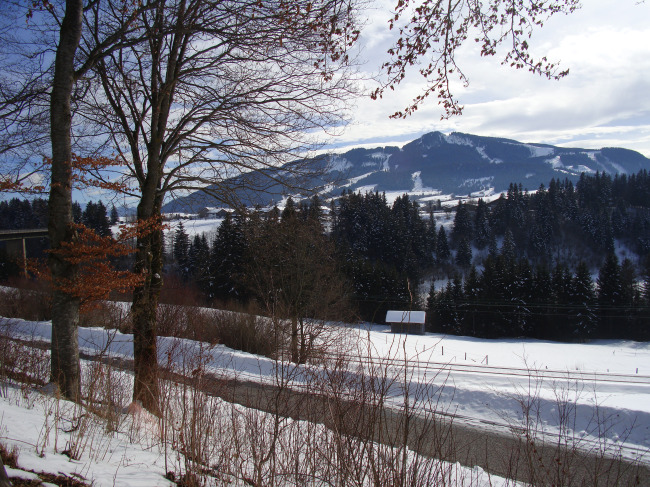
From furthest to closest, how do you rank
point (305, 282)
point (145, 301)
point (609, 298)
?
point (609, 298) < point (305, 282) < point (145, 301)

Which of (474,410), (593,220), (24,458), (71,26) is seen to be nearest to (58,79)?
(71,26)

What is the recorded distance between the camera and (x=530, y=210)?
93.1m

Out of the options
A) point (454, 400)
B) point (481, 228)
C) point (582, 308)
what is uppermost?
point (481, 228)

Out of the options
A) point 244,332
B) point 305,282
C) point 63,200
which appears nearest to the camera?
point 63,200

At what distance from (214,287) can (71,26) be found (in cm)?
3988

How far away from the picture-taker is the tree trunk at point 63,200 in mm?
5652

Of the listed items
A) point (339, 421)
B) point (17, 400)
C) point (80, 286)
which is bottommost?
point (17, 400)

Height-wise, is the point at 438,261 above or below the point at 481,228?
below

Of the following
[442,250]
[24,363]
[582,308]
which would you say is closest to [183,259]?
Result: [24,363]

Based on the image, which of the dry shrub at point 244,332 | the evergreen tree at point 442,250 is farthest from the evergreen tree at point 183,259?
the evergreen tree at point 442,250

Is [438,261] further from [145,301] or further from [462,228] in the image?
[145,301]

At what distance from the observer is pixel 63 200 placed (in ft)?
18.7

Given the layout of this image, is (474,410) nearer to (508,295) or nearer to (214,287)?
(214,287)

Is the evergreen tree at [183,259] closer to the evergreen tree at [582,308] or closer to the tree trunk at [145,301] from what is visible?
the tree trunk at [145,301]
